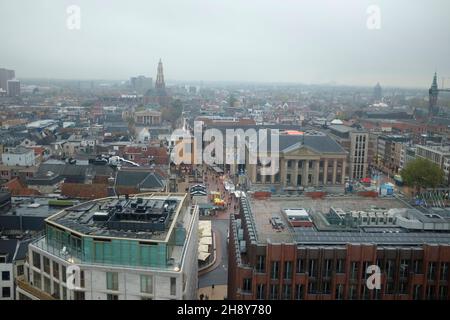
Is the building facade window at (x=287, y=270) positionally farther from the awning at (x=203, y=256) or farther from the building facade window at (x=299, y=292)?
the awning at (x=203, y=256)

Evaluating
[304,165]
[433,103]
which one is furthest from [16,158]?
[433,103]

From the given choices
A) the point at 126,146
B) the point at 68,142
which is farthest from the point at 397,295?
the point at 68,142

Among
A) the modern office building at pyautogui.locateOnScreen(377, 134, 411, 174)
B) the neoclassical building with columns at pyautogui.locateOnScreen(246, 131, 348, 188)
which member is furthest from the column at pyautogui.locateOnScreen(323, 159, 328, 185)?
the modern office building at pyautogui.locateOnScreen(377, 134, 411, 174)

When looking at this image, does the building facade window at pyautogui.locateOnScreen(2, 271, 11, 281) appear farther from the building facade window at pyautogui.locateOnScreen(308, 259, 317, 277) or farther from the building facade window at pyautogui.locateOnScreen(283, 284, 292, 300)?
the building facade window at pyautogui.locateOnScreen(308, 259, 317, 277)

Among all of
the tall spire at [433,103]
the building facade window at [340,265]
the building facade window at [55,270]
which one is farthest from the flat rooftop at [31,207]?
the tall spire at [433,103]

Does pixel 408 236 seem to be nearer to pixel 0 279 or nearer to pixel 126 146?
pixel 0 279

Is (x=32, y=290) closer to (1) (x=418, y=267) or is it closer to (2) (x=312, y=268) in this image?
(2) (x=312, y=268)
